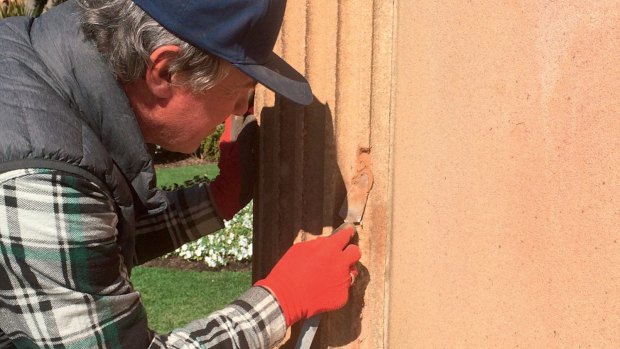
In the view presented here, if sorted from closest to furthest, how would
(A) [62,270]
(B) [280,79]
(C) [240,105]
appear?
1. (A) [62,270]
2. (B) [280,79]
3. (C) [240,105]

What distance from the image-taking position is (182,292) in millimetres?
5461

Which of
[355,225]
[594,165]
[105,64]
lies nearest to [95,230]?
[105,64]

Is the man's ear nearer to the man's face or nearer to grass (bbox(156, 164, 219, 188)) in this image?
the man's face

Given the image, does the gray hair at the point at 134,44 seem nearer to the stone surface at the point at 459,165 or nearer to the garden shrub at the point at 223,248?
the stone surface at the point at 459,165

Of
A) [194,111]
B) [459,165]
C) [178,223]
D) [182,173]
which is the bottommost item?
[182,173]

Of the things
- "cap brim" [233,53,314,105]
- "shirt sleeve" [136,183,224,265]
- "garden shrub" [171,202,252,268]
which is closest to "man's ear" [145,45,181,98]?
"cap brim" [233,53,314,105]

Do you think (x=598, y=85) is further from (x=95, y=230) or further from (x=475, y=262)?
(x=95, y=230)

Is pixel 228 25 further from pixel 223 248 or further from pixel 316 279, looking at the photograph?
pixel 223 248

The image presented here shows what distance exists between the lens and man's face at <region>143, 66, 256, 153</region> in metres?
1.70

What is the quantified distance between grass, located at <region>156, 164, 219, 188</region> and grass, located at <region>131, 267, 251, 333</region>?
330 centimetres

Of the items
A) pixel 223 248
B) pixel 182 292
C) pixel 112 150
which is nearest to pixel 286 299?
pixel 112 150

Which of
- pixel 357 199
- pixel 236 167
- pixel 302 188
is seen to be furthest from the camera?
pixel 236 167

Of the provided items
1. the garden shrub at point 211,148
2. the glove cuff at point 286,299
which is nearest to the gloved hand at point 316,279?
the glove cuff at point 286,299

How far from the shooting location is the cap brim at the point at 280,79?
5.35 feet
